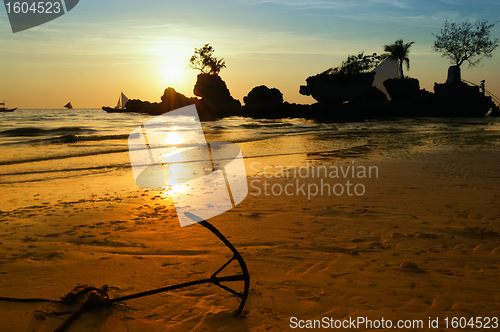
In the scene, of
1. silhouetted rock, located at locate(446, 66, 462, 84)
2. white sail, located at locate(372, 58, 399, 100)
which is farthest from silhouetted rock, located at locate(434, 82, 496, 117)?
white sail, located at locate(372, 58, 399, 100)

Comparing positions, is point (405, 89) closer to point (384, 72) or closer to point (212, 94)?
point (384, 72)

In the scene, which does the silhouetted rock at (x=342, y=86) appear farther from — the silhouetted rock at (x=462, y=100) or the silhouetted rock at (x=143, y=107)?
the silhouetted rock at (x=143, y=107)

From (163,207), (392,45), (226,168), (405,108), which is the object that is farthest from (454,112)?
(163,207)

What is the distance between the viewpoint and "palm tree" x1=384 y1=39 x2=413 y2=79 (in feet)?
173

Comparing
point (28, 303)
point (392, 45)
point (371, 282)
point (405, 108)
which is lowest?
point (371, 282)

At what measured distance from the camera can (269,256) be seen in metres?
3.21

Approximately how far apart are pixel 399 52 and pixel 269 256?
5936 centimetres

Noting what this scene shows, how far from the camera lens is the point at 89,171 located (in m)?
8.52

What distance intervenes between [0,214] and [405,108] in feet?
Result: 172

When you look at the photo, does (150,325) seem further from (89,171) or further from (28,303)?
(89,171)

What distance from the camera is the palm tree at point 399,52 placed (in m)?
52.7

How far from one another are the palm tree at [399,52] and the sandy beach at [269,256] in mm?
54713

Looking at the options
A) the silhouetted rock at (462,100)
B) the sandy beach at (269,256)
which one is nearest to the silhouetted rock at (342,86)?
the silhouetted rock at (462,100)

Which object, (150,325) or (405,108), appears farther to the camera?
(405,108)
